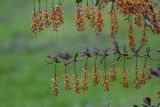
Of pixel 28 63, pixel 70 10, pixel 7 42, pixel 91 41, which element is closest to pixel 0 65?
pixel 28 63

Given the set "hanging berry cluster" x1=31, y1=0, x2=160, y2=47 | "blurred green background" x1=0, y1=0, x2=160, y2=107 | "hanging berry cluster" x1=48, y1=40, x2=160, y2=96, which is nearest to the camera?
"hanging berry cluster" x1=31, y1=0, x2=160, y2=47

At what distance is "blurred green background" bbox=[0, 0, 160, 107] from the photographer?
10055mm

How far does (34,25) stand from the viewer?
249 centimetres

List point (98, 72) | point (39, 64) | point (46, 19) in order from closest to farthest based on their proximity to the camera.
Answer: point (46, 19), point (98, 72), point (39, 64)

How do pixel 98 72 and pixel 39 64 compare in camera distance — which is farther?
pixel 39 64

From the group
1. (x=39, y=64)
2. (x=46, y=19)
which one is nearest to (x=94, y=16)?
(x=46, y=19)

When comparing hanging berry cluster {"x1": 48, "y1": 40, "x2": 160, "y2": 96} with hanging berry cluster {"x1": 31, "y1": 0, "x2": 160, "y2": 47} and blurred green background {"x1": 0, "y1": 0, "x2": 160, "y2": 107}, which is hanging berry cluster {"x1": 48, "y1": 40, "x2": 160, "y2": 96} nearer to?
hanging berry cluster {"x1": 31, "y1": 0, "x2": 160, "y2": 47}

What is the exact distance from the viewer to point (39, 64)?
12242 mm

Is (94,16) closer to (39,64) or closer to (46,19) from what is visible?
(46,19)

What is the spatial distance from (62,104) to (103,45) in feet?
10.7

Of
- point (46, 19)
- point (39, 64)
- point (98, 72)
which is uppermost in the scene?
point (46, 19)

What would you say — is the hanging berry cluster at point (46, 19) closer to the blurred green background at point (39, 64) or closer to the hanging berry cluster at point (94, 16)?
the hanging berry cluster at point (94, 16)

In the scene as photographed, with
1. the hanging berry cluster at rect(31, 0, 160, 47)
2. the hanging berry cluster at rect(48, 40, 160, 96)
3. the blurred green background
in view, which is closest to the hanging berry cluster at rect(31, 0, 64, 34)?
the hanging berry cluster at rect(31, 0, 160, 47)

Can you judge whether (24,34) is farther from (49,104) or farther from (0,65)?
(49,104)
